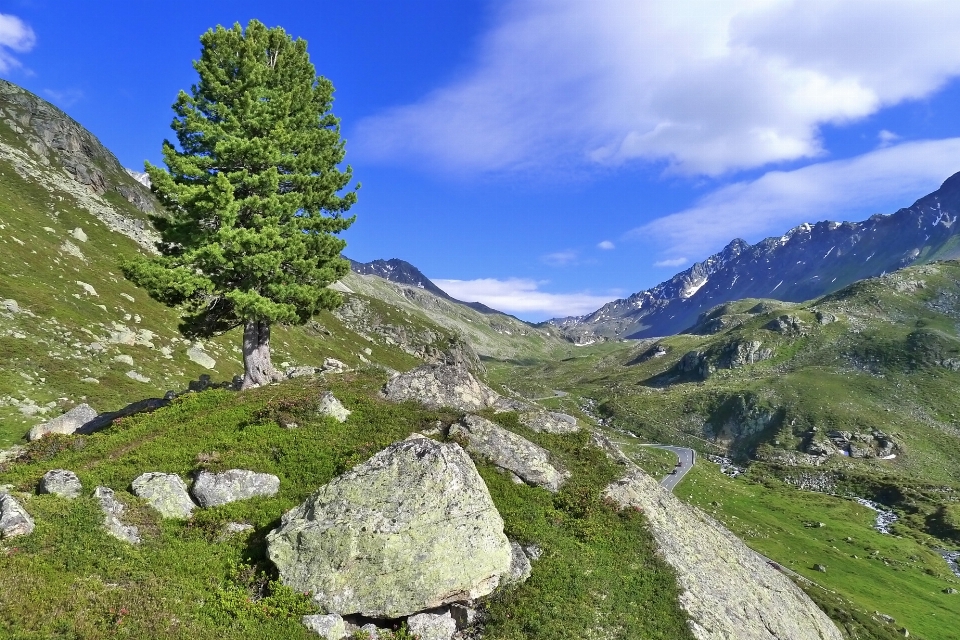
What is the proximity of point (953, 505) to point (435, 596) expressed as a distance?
470 feet

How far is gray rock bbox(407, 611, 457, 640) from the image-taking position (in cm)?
1559

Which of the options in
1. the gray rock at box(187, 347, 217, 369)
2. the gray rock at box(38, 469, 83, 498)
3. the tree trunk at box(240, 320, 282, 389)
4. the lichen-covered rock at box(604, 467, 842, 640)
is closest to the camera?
Result: the gray rock at box(38, 469, 83, 498)

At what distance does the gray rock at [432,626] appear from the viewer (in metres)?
15.6

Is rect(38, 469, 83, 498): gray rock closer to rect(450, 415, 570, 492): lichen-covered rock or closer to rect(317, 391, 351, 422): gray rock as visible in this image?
rect(317, 391, 351, 422): gray rock

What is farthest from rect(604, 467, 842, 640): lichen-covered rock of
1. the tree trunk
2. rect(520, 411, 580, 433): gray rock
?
the tree trunk

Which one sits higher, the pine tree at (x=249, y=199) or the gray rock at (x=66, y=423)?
the pine tree at (x=249, y=199)

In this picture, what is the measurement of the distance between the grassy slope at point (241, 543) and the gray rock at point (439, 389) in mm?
1279

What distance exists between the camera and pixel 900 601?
71.4 metres

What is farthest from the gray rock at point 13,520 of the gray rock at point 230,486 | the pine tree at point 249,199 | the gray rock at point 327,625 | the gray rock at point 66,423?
the gray rock at point 66,423

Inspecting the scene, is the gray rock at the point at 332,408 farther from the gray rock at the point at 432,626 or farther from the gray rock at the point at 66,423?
the gray rock at the point at 66,423

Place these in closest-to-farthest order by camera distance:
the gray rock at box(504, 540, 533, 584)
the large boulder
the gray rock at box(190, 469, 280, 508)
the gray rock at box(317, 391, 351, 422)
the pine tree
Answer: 1. the large boulder
2. the gray rock at box(504, 540, 533, 584)
3. the gray rock at box(190, 469, 280, 508)
4. the gray rock at box(317, 391, 351, 422)
5. the pine tree

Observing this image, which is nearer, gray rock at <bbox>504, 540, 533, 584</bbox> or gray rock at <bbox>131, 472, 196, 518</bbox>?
gray rock at <bbox>504, 540, 533, 584</bbox>

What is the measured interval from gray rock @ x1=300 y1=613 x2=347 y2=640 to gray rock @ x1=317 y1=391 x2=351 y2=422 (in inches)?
471

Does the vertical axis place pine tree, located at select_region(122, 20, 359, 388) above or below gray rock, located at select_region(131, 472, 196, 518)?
above
